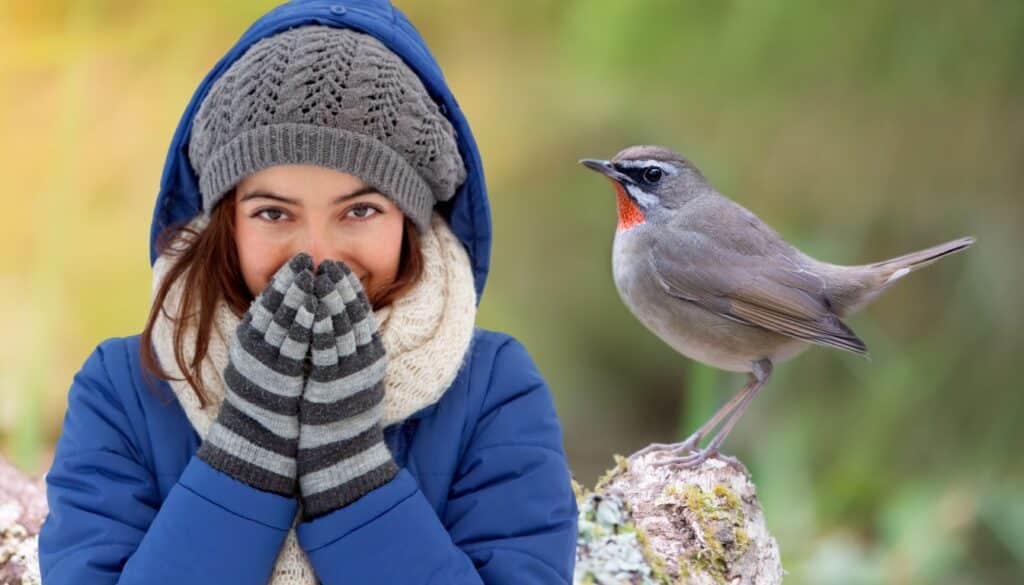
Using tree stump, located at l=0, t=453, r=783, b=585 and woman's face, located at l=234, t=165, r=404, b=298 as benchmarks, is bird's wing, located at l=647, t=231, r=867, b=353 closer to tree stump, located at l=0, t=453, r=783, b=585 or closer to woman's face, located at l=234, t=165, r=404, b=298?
tree stump, located at l=0, t=453, r=783, b=585

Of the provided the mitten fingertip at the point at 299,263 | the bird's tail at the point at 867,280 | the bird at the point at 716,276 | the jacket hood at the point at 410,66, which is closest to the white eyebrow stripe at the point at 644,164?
the bird at the point at 716,276

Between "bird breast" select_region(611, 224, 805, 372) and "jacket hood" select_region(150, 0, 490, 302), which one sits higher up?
"jacket hood" select_region(150, 0, 490, 302)

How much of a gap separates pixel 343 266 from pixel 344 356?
13 centimetres

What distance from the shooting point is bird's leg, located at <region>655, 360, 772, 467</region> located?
8.84 feet

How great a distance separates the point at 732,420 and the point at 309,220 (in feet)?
4.60

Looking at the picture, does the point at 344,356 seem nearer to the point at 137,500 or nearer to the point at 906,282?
the point at 137,500

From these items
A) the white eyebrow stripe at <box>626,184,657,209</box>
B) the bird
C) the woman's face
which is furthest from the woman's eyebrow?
the white eyebrow stripe at <box>626,184,657,209</box>

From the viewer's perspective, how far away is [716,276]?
289cm

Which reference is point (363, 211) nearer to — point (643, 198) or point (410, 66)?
point (410, 66)

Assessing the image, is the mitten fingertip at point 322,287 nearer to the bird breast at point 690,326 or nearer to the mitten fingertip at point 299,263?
the mitten fingertip at point 299,263

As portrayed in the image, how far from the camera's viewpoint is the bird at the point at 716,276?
113 inches

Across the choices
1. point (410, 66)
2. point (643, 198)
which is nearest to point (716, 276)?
point (643, 198)

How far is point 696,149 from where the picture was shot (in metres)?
3.73

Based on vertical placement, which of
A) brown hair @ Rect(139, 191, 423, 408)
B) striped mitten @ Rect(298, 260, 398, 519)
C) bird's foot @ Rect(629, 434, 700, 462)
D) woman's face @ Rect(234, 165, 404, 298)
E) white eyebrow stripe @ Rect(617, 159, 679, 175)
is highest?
white eyebrow stripe @ Rect(617, 159, 679, 175)
